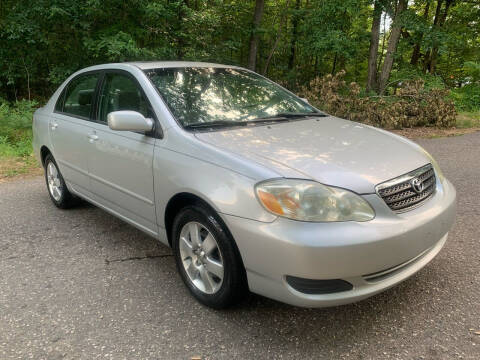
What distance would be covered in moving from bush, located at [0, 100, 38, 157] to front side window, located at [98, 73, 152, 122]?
4.86m

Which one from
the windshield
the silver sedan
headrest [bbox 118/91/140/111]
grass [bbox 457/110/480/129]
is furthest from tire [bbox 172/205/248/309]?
grass [bbox 457/110/480/129]

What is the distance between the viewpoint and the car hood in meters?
2.29

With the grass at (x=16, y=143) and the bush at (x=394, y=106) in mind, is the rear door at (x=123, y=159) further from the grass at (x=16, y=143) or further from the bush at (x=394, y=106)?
the bush at (x=394, y=106)

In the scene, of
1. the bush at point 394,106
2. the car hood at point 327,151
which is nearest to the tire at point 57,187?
the car hood at point 327,151

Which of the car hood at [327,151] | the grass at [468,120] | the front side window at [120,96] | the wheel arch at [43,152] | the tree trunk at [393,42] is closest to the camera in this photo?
the car hood at [327,151]

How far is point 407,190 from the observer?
2.41m

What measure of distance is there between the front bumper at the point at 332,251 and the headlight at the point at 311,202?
1.7 inches

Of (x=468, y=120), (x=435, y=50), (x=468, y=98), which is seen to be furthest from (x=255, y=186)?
(x=435, y=50)

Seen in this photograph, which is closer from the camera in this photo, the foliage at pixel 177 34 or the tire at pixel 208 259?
the tire at pixel 208 259

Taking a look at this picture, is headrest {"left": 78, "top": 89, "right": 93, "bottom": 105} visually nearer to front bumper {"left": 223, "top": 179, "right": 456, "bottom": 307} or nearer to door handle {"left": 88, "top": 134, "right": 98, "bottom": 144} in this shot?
door handle {"left": 88, "top": 134, "right": 98, "bottom": 144}

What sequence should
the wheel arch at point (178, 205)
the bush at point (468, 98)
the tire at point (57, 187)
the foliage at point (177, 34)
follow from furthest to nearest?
1. the bush at point (468, 98)
2. the foliage at point (177, 34)
3. the tire at point (57, 187)
4. the wheel arch at point (178, 205)

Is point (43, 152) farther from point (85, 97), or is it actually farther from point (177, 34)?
point (177, 34)

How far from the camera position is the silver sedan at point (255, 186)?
7.04ft

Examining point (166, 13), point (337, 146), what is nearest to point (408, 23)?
point (166, 13)
